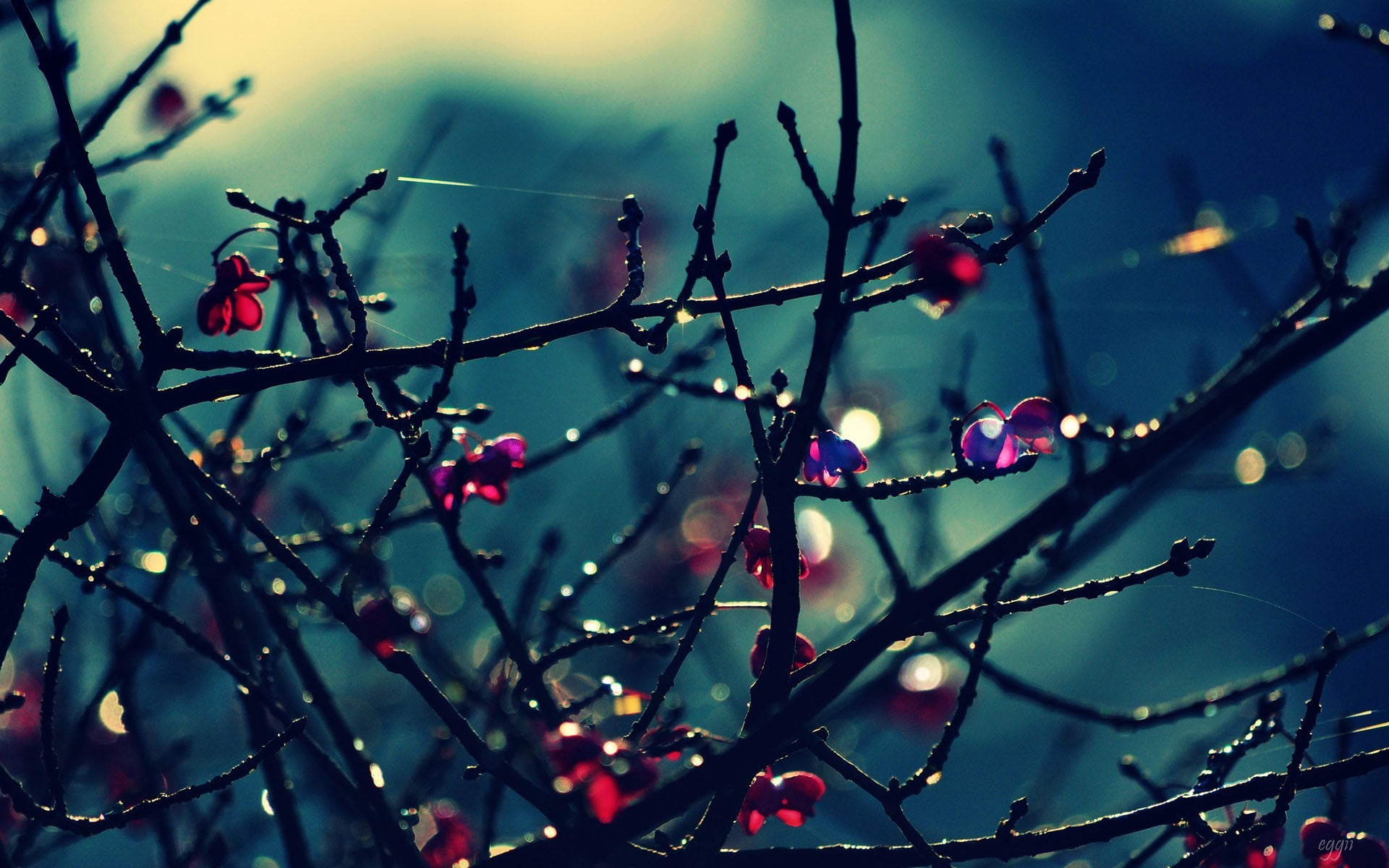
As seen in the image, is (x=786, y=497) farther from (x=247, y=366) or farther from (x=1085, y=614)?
(x=1085, y=614)

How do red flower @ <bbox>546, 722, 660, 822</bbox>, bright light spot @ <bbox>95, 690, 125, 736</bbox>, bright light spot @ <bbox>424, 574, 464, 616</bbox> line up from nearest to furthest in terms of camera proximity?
red flower @ <bbox>546, 722, 660, 822</bbox>
bright light spot @ <bbox>95, 690, 125, 736</bbox>
bright light spot @ <bbox>424, 574, 464, 616</bbox>

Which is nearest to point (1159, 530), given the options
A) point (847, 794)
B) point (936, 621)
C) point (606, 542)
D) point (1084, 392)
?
point (606, 542)

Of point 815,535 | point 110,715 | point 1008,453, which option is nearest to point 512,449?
point 1008,453

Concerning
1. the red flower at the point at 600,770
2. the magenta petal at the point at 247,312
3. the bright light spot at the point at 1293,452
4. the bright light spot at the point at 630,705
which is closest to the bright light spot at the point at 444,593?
the magenta petal at the point at 247,312

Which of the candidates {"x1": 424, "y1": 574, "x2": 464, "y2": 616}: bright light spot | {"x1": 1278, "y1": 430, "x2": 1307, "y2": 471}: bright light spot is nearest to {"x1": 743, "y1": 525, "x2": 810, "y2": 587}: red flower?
{"x1": 1278, "y1": 430, "x2": 1307, "y2": 471}: bright light spot

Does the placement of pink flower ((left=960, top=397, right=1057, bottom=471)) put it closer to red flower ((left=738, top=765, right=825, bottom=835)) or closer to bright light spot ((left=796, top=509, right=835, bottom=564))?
red flower ((left=738, top=765, right=825, bottom=835))

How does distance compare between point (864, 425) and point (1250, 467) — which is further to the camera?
point (864, 425)

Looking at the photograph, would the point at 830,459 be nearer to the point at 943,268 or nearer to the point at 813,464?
the point at 813,464

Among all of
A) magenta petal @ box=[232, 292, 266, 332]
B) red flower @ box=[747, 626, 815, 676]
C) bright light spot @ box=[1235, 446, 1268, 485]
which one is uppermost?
bright light spot @ box=[1235, 446, 1268, 485]
